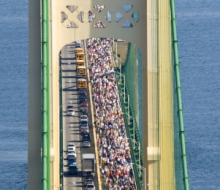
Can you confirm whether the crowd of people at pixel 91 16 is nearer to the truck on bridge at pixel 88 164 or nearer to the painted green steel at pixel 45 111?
the painted green steel at pixel 45 111

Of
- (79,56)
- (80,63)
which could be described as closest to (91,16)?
(79,56)

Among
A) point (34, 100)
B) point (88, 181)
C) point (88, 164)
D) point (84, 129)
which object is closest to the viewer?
point (34, 100)

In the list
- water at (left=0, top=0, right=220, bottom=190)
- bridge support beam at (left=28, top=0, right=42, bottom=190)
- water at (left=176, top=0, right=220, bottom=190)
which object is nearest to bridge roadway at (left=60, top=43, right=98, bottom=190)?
water at (left=0, top=0, right=220, bottom=190)

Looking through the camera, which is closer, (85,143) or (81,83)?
(85,143)

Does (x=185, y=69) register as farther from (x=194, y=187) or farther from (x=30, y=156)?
(x=30, y=156)

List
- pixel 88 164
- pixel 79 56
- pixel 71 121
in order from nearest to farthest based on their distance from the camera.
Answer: pixel 88 164 → pixel 71 121 → pixel 79 56

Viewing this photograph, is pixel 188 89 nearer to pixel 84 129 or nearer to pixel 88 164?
pixel 84 129

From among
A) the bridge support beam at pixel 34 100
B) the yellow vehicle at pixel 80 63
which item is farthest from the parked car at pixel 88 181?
the bridge support beam at pixel 34 100
